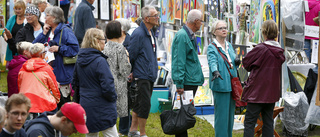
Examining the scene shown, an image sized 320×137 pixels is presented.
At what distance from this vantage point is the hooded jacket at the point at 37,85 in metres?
5.49

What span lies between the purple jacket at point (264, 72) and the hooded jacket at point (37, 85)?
265 cm

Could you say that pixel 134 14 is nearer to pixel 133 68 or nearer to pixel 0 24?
Answer: pixel 0 24

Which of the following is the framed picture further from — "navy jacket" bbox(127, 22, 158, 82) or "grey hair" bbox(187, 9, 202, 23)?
"grey hair" bbox(187, 9, 202, 23)

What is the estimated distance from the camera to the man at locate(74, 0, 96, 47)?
7164 mm

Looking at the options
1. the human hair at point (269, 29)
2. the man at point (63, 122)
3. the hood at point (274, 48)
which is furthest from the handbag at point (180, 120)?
the man at point (63, 122)

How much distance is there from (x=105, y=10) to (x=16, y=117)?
7233mm

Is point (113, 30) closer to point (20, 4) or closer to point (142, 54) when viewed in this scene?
point (142, 54)

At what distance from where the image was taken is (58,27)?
6527 mm

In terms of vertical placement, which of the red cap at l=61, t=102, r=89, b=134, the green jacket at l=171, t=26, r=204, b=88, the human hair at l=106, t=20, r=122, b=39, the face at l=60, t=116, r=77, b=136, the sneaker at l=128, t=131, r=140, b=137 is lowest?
the sneaker at l=128, t=131, r=140, b=137

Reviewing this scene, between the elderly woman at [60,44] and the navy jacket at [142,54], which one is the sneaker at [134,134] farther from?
the elderly woman at [60,44]

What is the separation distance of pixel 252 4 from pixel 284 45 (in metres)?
2.05

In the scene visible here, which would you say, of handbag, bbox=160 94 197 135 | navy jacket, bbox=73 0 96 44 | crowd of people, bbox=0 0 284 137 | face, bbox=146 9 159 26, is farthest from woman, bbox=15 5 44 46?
handbag, bbox=160 94 197 135

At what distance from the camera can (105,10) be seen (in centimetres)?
1066

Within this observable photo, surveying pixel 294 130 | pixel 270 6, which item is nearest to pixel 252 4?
pixel 270 6
